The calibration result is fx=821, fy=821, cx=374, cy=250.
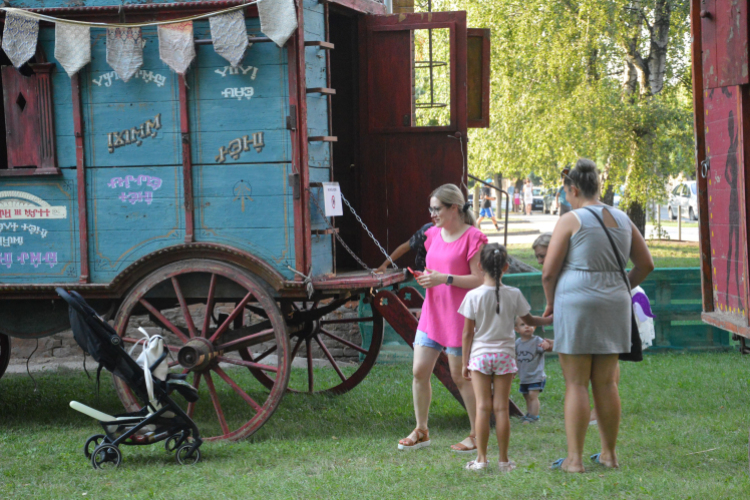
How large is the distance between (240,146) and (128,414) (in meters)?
1.93

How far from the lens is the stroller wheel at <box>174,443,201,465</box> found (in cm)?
521

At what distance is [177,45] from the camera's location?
18.2 feet

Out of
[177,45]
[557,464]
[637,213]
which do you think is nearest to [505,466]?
[557,464]

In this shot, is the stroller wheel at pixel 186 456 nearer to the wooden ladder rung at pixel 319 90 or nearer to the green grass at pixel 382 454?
the green grass at pixel 382 454

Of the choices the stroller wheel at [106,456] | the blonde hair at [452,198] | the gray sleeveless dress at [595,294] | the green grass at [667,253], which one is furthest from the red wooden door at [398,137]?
the green grass at [667,253]

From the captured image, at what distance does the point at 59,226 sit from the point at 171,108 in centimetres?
120

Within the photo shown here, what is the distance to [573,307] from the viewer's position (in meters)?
4.61

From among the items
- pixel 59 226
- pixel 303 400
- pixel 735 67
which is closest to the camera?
pixel 735 67

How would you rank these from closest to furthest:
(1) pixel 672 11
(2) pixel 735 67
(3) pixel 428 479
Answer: (2) pixel 735 67 < (3) pixel 428 479 < (1) pixel 672 11

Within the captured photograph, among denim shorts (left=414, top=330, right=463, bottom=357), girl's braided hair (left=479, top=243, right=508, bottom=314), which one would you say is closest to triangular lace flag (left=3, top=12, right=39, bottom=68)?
denim shorts (left=414, top=330, right=463, bottom=357)

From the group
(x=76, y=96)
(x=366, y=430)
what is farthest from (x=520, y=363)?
(x=76, y=96)

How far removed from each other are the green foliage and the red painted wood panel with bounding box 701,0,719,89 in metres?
10.8

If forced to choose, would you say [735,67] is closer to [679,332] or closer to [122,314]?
[122,314]

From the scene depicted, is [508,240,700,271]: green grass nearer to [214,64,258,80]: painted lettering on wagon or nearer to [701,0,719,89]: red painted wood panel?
[214,64,258,80]: painted lettering on wagon
